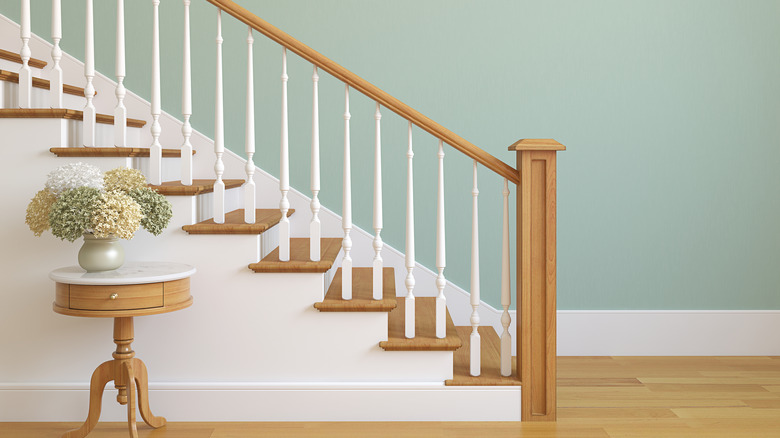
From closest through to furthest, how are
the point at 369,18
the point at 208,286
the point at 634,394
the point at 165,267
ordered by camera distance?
the point at 165,267 < the point at 208,286 < the point at 634,394 < the point at 369,18

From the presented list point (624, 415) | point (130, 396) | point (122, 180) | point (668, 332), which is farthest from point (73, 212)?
point (668, 332)

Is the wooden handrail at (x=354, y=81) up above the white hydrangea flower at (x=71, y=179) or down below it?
above

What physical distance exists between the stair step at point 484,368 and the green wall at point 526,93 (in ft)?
2.13

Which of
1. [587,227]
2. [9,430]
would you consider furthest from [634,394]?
[9,430]

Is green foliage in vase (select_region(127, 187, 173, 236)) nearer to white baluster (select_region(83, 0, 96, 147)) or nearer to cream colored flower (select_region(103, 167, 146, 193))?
cream colored flower (select_region(103, 167, 146, 193))

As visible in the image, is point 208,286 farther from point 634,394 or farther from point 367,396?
point 634,394

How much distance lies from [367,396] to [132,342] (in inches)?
36.0

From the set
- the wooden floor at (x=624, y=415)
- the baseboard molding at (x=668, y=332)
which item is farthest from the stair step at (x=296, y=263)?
the baseboard molding at (x=668, y=332)

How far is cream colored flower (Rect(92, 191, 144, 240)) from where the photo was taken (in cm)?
211

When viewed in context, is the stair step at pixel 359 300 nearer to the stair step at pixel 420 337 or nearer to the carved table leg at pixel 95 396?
the stair step at pixel 420 337

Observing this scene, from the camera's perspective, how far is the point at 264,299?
2.52 m

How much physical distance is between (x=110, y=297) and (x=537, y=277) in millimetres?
1520

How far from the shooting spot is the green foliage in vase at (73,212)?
2.12m

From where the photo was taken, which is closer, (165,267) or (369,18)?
(165,267)
